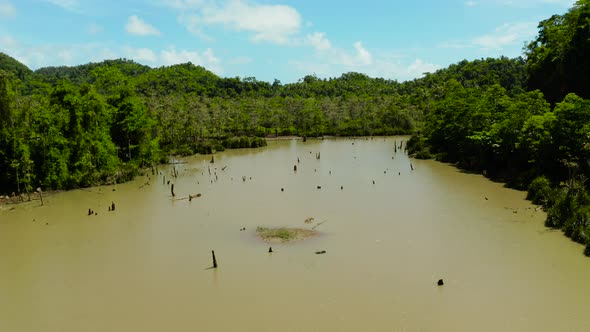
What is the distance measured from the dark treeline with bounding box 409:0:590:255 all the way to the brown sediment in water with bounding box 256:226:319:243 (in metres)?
13.5

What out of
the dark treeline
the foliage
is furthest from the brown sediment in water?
the foliage

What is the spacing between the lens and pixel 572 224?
78.4 ft

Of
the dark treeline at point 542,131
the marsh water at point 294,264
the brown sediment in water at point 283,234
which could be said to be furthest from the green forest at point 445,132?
the brown sediment in water at point 283,234

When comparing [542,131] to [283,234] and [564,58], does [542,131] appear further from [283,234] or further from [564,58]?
[283,234]

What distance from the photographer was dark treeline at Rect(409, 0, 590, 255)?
93.9ft

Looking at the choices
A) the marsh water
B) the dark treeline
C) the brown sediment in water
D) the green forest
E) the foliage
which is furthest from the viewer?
the foliage

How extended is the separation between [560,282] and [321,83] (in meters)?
145

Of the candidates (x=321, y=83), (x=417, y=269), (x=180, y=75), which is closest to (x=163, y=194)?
(x=417, y=269)

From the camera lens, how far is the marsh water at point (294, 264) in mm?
16891

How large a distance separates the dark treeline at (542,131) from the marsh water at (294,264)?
6.28ft

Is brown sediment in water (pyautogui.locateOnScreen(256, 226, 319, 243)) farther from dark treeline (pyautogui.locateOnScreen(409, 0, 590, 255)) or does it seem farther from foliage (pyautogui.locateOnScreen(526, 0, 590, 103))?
foliage (pyautogui.locateOnScreen(526, 0, 590, 103))

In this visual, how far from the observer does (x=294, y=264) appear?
21.7m

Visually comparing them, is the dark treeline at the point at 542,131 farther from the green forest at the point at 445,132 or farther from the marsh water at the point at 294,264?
the marsh water at the point at 294,264

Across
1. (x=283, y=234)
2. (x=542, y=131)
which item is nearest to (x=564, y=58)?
(x=542, y=131)
